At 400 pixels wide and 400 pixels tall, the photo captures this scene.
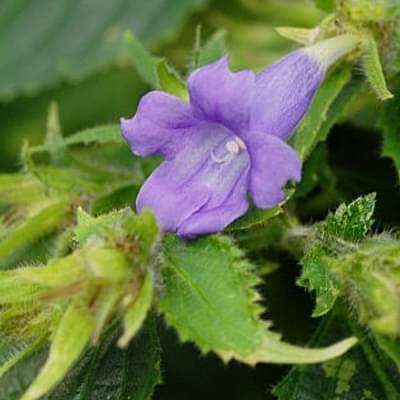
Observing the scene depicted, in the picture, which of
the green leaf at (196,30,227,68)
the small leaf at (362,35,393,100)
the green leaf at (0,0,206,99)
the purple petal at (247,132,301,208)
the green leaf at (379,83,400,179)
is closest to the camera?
the purple petal at (247,132,301,208)

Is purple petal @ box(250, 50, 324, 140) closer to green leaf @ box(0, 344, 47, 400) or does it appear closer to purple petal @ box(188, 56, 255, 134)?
purple petal @ box(188, 56, 255, 134)

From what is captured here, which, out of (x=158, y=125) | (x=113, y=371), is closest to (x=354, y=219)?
(x=158, y=125)

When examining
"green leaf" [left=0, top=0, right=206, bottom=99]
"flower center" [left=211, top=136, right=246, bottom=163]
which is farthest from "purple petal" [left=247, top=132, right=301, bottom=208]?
"green leaf" [left=0, top=0, right=206, bottom=99]

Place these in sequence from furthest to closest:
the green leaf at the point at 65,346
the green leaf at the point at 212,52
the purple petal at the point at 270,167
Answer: the green leaf at the point at 212,52 < the purple petal at the point at 270,167 < the green leaf at the point at 65,346

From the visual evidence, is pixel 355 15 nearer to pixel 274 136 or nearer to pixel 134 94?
pixel 274 136

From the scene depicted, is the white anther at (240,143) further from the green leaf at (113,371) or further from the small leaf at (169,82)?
the green leaf at (113,371)

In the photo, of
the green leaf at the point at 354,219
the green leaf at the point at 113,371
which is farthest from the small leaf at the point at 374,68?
the green leaf at the point at 113,371

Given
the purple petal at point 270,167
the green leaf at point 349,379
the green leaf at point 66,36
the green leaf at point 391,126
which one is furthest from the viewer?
the green leaf at point 66,36

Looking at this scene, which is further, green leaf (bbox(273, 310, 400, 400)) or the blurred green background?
the blurred green background
